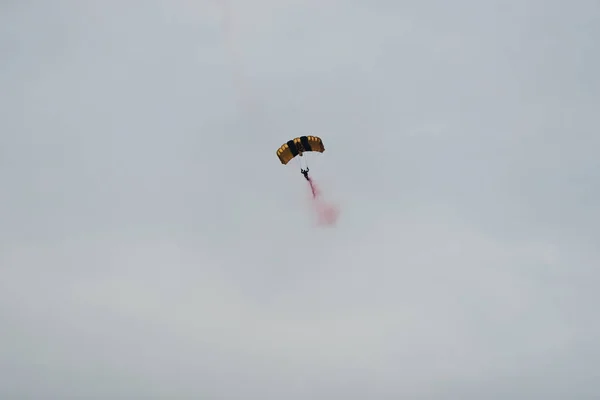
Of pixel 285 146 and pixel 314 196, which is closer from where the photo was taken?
pixel 285 146

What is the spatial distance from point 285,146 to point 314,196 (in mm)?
12781

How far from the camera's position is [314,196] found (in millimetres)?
144375

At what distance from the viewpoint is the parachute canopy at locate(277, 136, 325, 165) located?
133375mm

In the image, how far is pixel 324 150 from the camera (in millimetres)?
135250

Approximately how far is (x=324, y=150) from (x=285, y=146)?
5.54 m

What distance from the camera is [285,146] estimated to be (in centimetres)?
13450

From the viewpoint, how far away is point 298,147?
13375 cm

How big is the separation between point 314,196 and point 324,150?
11.2 metres

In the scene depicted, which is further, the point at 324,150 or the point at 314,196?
the point at 314,196

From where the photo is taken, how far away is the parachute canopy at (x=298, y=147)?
438ft
